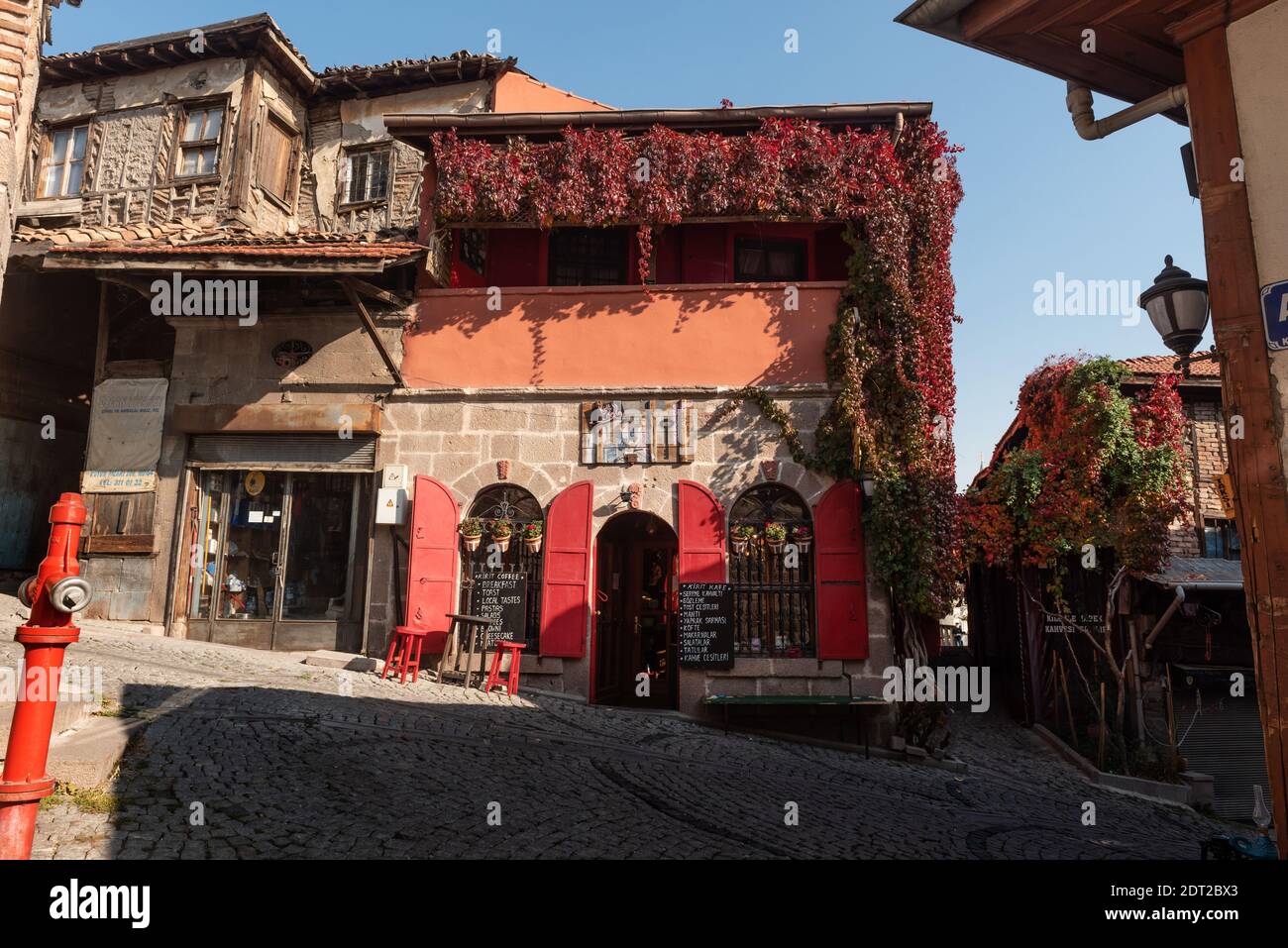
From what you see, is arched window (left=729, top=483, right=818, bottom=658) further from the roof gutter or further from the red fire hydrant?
the red fire hydrant

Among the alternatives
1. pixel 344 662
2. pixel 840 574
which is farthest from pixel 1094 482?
pixel 344 662

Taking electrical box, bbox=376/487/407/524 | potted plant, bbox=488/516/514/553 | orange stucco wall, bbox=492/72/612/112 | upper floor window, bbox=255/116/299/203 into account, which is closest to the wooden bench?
potted plant, bbox=488/516/514/553

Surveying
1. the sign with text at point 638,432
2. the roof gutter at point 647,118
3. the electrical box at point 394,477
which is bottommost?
the electrical box at point 394,477

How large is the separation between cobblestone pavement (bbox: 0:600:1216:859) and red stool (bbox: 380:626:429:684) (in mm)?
497

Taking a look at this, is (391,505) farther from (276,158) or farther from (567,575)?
(276,158)

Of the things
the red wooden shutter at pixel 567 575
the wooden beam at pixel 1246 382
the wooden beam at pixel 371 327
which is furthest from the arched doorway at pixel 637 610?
the wooden beam at pixel 1246 382

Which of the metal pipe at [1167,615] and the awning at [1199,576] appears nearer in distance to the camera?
the metal pipe at [1167,615]

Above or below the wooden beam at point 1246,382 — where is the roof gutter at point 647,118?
above

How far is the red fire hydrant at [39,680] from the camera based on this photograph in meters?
3.14

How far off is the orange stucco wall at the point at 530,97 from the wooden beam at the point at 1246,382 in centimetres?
1336

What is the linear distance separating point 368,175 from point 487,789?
1442 cm

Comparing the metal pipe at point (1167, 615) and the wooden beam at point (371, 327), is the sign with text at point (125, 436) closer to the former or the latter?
the wooden beam at point (371, 327)

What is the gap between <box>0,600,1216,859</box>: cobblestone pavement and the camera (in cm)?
458
